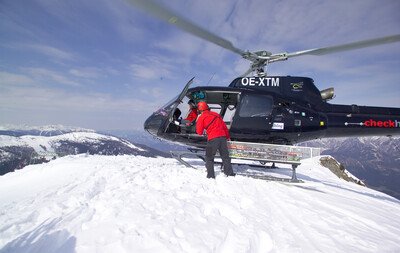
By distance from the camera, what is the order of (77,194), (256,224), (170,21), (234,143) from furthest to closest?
(234,143) → (170,21) → (77,194) → (256,224)

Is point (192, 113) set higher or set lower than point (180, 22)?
lower

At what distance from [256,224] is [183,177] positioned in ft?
10.3

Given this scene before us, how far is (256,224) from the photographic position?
4.14 meters

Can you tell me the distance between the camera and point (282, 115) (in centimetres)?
905

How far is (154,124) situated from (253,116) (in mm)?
3712

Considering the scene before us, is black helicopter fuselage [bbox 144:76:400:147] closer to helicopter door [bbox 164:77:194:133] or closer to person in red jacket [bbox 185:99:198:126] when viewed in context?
helicopter door [bbox 164:77:194:133]

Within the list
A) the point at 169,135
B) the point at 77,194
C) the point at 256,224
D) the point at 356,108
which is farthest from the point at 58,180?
the point at 356,108

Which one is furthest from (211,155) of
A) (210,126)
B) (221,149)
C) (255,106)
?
(255,106)

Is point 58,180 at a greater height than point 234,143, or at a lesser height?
lesser

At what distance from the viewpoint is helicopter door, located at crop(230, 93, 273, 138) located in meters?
9.04

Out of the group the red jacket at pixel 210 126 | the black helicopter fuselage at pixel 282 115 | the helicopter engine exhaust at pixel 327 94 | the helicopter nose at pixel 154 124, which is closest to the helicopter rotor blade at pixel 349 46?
the black helicopter fuselage at pixel 282 115

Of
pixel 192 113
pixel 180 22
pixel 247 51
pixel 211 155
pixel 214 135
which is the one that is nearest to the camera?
pixel 180 22

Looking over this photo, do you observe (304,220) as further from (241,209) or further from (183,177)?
(183,177)

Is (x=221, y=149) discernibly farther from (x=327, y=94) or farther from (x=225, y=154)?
(x=327, y=94)
